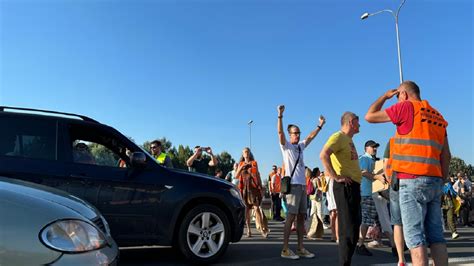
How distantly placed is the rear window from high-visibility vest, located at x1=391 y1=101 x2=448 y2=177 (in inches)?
156

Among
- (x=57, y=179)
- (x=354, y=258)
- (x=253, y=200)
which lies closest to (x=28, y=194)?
(x=57, y=179)

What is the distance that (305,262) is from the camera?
6180 mm

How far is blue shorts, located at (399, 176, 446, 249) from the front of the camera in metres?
3.90

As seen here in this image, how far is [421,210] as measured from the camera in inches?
154

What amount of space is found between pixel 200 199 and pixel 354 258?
2.50m

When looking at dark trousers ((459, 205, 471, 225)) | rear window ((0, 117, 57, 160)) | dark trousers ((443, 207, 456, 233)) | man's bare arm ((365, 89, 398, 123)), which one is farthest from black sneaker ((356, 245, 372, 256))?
dark trousers ((459, 205, 471, 225))

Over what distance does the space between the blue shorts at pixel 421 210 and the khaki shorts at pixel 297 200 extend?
2.47 metres

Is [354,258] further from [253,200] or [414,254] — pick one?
[253,200]

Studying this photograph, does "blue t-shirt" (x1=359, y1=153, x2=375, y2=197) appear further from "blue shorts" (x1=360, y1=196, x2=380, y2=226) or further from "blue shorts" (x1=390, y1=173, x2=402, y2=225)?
"blue shorts" (x1=390, y1=173, x2=402, y2=225)

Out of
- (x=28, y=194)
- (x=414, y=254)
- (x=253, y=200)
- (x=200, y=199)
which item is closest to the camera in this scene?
(x=28, y=194)

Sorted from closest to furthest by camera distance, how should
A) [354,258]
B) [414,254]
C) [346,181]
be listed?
[414,254] → [346,181] → [354,258]

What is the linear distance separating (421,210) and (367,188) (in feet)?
12.2

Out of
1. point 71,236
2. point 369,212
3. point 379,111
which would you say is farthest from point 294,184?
point 71,236

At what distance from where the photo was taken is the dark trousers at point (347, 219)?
497 centimetres
